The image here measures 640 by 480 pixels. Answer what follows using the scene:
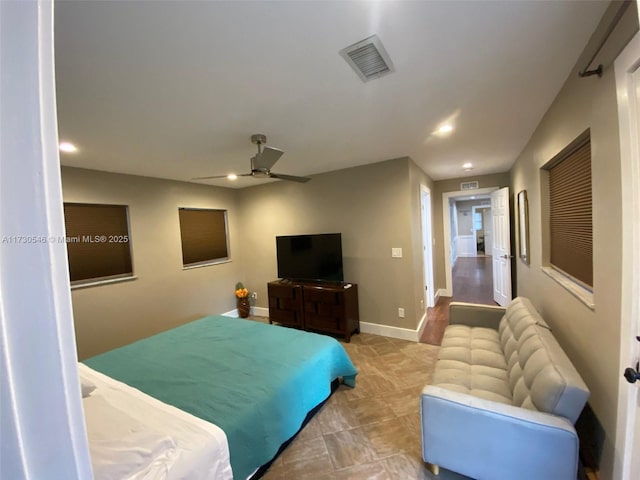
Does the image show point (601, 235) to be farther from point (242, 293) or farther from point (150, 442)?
point (242, 293)

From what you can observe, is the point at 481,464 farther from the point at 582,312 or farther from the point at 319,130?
the point at 319,130

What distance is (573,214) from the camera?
200 centimetres

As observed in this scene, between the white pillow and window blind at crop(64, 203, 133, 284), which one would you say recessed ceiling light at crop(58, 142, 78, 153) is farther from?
the white pillow

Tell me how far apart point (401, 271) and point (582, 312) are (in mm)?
1992

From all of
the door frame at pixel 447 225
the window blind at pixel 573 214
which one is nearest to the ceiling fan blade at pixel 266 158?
the window blind at pixel 573 214

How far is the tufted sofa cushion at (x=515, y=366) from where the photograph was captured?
131 cm

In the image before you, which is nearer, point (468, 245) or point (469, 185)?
point (469, 185)

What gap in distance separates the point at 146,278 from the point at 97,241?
0.73 meters

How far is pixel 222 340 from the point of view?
247cm

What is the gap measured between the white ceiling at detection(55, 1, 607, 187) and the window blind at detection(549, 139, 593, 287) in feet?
1.78

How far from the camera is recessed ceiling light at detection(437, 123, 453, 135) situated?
2.46 m

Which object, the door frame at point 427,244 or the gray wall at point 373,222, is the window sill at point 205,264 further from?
the door frame at point 427,244

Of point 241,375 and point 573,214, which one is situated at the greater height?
point 573,214

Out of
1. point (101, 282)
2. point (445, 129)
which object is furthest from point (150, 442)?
point (445, 129)
